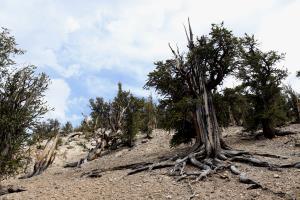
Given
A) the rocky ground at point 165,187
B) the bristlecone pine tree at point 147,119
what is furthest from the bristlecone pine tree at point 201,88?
the bristlecone pine tree at point 147,119

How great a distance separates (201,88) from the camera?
21.2 metres

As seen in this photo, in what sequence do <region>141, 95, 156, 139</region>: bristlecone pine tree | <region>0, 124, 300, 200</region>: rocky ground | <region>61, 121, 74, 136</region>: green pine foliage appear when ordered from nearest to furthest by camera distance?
<region>0, 124, 300, 200</region>: rocky ground → <region>141, 95, 156, 139</region>: bristlecone pine tree → <region>61, 121, 74, 136</region>: green pine foliage

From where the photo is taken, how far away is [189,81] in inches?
846

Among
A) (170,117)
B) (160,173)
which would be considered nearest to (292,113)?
(170,117)

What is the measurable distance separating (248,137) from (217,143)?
13.3 metres

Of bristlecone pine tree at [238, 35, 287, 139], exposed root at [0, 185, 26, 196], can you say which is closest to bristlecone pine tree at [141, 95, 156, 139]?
bristlecone pine tree at [238, 35, 287, 139]

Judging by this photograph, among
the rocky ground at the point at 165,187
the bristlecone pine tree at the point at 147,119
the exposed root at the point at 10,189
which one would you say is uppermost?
the bristlecone pine tree at the point at 147,119

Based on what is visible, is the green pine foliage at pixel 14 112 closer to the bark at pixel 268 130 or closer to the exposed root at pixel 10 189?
the exposed root at pixel 10 189

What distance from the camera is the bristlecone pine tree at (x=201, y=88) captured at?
1911cm

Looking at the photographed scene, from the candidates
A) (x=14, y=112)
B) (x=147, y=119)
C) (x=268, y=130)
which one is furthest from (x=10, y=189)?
(x=147, y=119)

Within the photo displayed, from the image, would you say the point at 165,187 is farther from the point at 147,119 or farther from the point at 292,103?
the point at 292,103

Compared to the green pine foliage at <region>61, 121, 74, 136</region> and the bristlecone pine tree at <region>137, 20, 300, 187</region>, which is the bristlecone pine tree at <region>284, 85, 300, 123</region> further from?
the green pine foliage at <region>61, 121, 74, 136</region>

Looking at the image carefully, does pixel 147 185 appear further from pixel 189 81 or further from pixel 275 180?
pixel 189 81

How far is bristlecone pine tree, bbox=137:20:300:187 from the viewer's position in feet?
62.7
